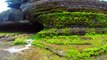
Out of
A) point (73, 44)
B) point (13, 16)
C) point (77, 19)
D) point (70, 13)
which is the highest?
point (70, 13)

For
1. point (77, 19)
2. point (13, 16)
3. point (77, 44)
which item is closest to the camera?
point (77, 44)

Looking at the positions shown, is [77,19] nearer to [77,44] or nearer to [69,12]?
[69,12]

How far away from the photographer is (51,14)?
270 inches

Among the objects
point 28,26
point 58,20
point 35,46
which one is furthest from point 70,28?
point 28,26

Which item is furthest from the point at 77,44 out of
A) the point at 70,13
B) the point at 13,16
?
the point at 13,16

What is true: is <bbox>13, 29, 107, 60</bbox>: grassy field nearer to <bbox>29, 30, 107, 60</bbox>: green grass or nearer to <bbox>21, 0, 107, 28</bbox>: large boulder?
<bbox>29, 30, 107, 60</bbox>: green grass

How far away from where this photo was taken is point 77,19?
671 centimetres

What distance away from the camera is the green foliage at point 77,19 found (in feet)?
22.0

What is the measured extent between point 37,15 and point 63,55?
8.79 feet

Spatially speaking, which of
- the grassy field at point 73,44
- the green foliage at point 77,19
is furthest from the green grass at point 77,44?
the green foliage at point 77,19

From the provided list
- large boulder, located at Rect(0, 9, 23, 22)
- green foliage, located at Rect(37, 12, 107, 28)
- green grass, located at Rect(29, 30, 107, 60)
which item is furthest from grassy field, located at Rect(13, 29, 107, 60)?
large boulder, located at Rect(0, 9, 23, 22)

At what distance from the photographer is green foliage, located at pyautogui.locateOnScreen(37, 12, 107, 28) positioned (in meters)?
6.71

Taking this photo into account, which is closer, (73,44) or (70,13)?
(73,44)

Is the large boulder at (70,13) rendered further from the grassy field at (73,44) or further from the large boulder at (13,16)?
the large boulder at (13,16)
